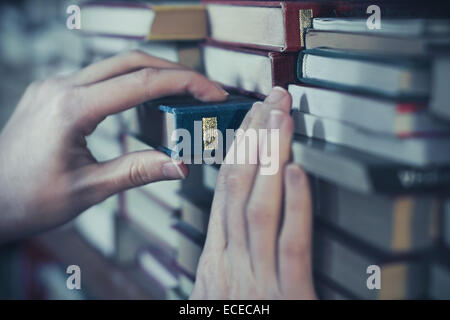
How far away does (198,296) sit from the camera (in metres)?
0.59

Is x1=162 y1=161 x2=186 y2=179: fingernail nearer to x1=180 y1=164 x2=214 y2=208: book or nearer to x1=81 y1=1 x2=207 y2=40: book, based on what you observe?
x1=180 y1=164 x2=214 y2=208: book

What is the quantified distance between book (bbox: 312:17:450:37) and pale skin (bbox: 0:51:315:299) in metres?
0.09

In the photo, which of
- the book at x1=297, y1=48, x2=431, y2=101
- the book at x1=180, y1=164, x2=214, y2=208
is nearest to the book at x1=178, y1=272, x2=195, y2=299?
the book at x1=180, y1=164, x2=214, y2=208

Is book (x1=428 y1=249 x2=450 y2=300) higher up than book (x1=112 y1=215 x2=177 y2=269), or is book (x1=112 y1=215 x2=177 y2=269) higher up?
book (x1=428 y1=249 x2=450 y2=300)

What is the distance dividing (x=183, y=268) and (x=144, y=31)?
360 mm

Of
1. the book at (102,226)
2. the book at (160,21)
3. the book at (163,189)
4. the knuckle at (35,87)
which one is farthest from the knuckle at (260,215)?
the book at (102,226)

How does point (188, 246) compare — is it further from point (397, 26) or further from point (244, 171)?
point (397, 26)

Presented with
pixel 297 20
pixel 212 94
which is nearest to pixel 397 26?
pixel 297 20

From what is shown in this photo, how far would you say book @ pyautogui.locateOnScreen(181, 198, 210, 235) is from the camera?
2.11 feet

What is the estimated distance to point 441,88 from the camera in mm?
372

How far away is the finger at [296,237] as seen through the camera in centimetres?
47

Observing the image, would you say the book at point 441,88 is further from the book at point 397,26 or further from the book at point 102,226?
the book at point 102,226

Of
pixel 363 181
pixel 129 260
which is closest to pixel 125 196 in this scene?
pixel 129 260

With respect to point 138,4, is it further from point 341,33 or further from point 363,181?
point 363,181
